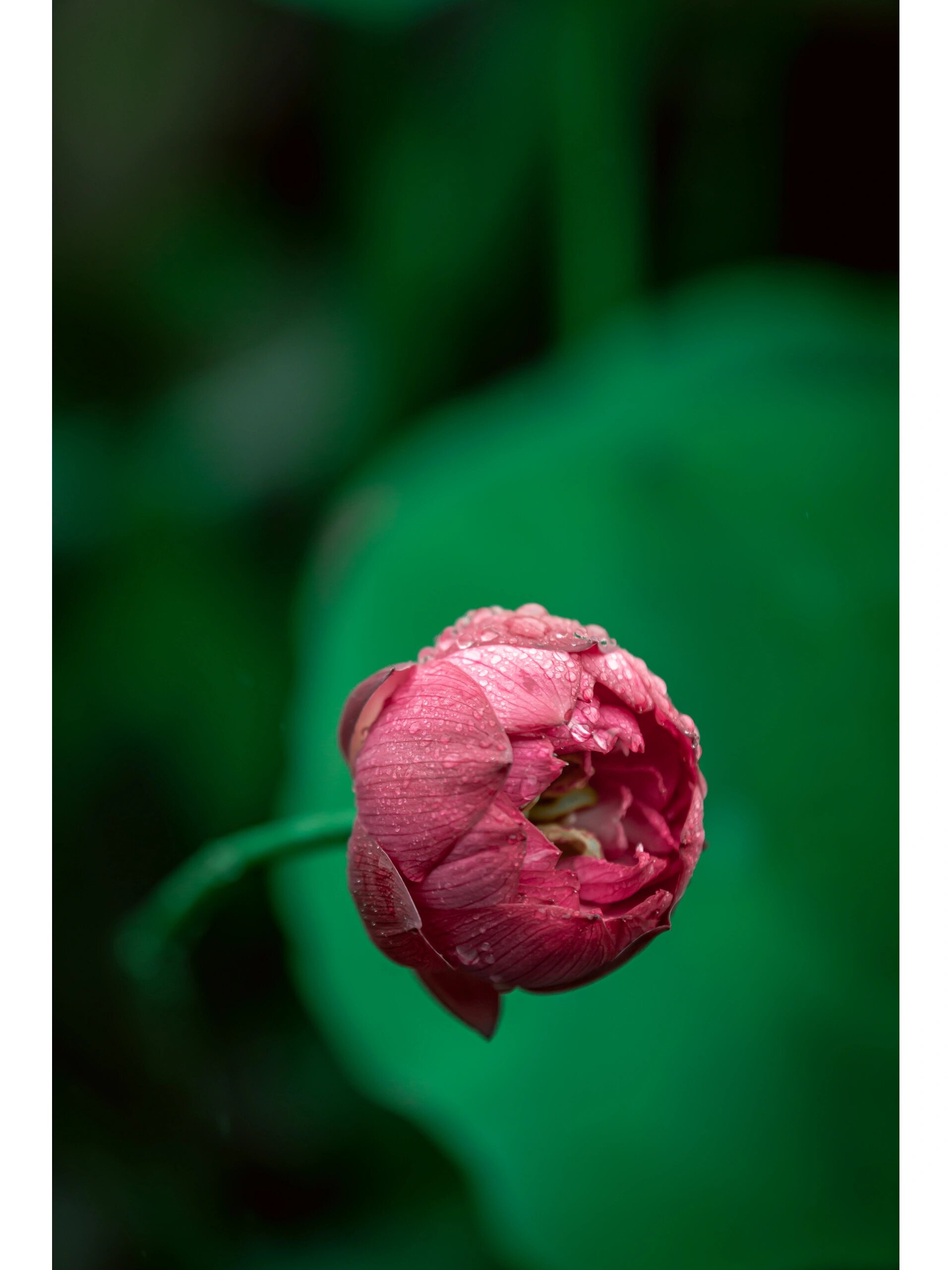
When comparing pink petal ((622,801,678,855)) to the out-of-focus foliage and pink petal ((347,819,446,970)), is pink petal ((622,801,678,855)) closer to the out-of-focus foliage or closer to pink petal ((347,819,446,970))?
pink petal ((347,819,446,970))

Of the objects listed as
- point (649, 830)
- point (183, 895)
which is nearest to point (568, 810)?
point (649, 830)

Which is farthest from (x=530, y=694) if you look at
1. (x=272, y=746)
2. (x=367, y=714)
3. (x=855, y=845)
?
(x=855, y=845)

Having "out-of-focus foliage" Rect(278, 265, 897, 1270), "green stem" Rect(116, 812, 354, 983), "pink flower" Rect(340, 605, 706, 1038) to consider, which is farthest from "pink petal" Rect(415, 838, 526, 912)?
"out-of-focus foliage" Rect(278, 265, 897, 1270)

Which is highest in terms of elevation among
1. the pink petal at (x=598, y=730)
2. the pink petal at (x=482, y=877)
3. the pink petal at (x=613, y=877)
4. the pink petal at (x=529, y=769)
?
the pink petal at (x=598, y=730)

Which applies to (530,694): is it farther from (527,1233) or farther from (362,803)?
(527,1233)

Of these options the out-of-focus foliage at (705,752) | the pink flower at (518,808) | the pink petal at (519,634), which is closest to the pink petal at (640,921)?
the pink flower at (518,808)

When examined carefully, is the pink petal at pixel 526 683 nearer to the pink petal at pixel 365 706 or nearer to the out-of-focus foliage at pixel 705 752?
the pink petal at pixel 365 706

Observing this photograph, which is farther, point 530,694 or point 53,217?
point 53,217
